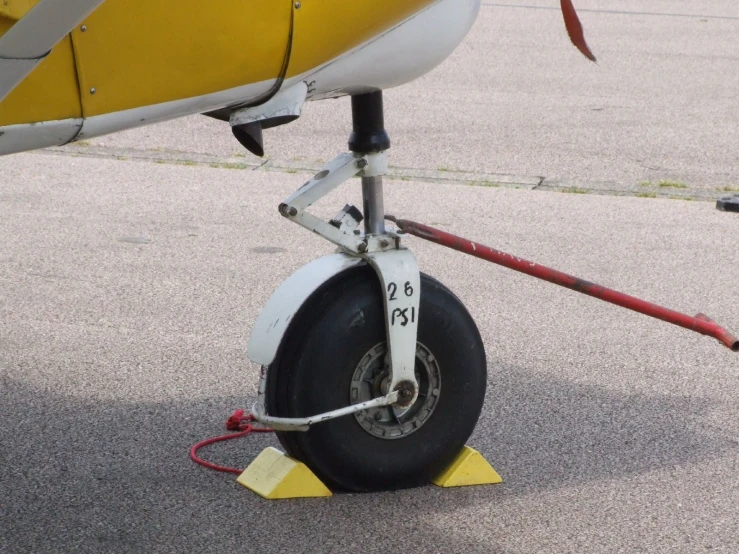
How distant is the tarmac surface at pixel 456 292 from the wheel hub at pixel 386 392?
198 millimetres

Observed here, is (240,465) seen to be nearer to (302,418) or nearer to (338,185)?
(302,418)

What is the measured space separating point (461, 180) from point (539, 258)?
4.61 ft

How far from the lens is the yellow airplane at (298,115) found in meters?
2.39

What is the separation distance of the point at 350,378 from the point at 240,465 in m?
0.52

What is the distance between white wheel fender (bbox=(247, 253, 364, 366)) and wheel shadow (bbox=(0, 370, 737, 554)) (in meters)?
0.43

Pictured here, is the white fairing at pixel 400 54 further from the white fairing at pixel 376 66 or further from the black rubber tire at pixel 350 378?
the black rubber tire at pixel 350 378

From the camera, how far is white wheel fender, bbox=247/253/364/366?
3.00m

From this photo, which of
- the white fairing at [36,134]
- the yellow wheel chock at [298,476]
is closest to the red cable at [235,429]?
the yellow wheel chock at [298,476]

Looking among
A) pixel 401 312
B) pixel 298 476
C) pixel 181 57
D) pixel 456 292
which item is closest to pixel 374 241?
pixel 401 312

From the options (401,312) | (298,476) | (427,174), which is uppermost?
(401,312)

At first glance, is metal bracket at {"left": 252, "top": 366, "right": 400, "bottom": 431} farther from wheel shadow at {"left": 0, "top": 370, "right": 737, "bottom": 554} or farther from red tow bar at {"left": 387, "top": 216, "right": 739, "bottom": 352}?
red tow bar at {"left": 387, "top": 216, "right": 739, "bottom": 352}

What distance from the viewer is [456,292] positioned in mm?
4844

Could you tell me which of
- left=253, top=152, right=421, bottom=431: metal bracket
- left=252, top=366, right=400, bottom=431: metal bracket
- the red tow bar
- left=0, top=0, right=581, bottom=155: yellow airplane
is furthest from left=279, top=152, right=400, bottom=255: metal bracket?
left=252, top=366, right=400, bottom=431: metal bracket

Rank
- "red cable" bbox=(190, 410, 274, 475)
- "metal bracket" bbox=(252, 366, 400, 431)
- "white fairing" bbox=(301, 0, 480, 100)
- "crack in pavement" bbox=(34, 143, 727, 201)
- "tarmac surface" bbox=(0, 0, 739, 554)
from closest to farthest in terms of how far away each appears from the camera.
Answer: "white fairing" bbox=(301, 0, 480, 100) → "metal bracket" bbox=(252, 366, 400, 431) → "tarmac surface" bbox=(0, 0, 739, 554) → "red cable" bbox=(190, 410, 274, 475) → "crack in pavement" bbox=(34, 143, 727, 201)
